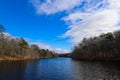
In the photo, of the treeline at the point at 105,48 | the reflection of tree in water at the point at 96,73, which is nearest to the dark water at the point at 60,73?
the reflection of tree in water at the point at 96,73

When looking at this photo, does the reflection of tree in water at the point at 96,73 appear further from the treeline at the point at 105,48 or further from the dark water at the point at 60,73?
the treeline at the point at 105,48

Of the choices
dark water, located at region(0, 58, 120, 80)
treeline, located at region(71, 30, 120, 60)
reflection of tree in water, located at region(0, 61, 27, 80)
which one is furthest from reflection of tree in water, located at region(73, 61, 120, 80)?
treeline, located at region(71, 30, 120, 60)

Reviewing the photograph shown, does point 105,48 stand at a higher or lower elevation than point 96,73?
higher

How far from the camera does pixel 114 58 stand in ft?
357

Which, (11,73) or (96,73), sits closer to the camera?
(11,73)

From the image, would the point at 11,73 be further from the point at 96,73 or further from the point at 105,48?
the point at 105,48

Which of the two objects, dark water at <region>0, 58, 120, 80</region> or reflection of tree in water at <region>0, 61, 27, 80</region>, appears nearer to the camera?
reflection of tree in water at <region>0, 61, 27, 80</region>

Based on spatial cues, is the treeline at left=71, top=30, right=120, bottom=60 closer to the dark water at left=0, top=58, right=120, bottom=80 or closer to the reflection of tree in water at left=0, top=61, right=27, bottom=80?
the dark water at left=0, top=58, right=120, bottom=80

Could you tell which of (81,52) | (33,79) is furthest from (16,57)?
(33,79)

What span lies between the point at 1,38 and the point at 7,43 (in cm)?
735

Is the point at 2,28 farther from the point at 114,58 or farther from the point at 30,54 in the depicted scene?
the point at 114,58

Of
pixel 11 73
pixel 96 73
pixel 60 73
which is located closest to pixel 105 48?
pixel 96 73

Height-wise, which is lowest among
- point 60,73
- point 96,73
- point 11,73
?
point 96,73

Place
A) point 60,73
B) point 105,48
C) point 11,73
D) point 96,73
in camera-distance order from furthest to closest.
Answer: point 105,48 → point 60,73 → point 96,73 → point 11,73
